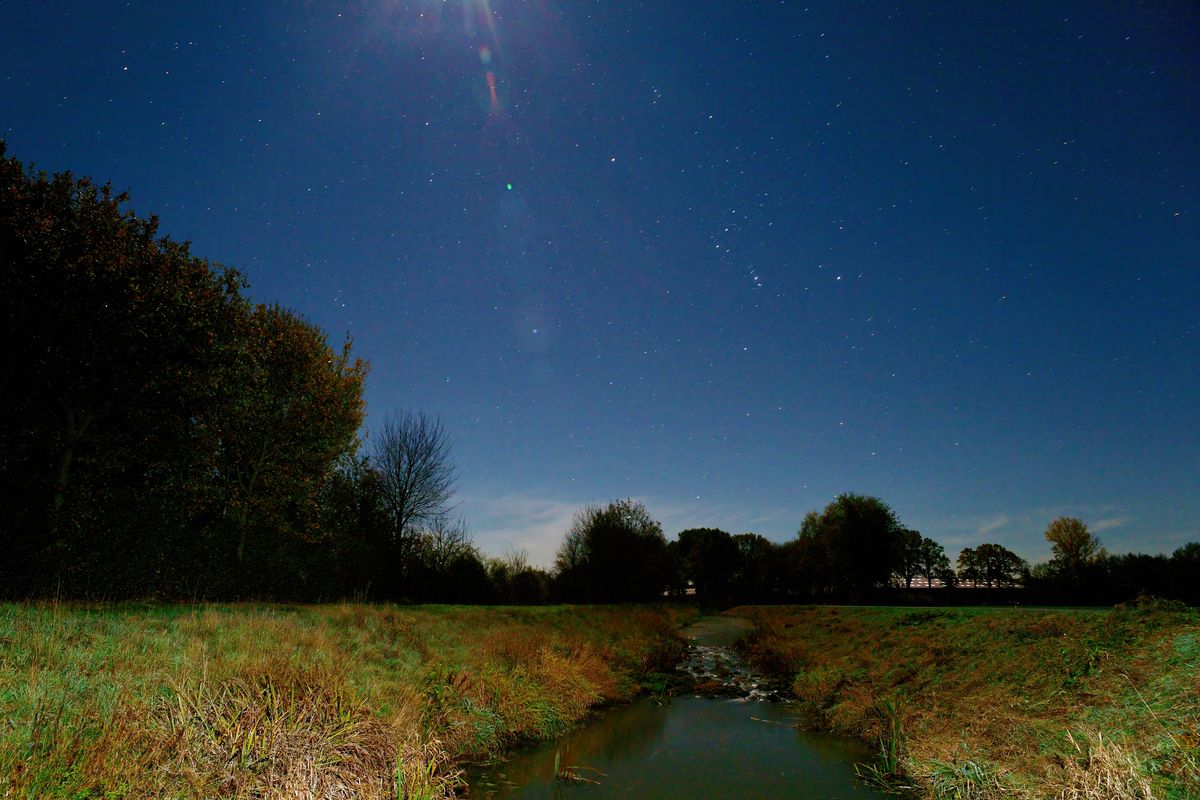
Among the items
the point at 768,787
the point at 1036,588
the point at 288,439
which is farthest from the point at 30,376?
the point at 1036,588

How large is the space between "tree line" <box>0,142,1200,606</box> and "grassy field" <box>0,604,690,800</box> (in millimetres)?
4040

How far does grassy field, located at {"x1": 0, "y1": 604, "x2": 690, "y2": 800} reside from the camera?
5.55 metres

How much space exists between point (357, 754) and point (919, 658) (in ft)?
47.3

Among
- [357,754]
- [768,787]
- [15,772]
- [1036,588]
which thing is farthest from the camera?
[1036,588]

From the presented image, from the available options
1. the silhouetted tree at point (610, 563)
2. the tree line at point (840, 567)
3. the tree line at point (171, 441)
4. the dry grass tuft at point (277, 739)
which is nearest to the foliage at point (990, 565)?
the tree line at point (840, 567)

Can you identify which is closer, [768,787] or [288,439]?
[768,787]

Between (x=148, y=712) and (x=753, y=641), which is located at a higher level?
(x=148, y=712)

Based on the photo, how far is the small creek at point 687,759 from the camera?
384 inches

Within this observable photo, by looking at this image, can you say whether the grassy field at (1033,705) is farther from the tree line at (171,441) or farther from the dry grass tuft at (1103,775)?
the tree line at (171,441)

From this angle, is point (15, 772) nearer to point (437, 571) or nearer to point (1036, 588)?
point (437, 571)

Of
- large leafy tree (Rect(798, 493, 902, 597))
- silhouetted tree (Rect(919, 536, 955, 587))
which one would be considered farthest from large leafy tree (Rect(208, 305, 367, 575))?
Answer: silhouetted tree (Rect(919, 536, 955, 587))

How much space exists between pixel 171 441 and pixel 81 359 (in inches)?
166

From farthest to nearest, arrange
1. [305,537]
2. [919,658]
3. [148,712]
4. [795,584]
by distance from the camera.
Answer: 1. [795,584]
2. [305,537]
3. [919,658]
4. [148,712]

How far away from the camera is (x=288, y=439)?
24.4m
